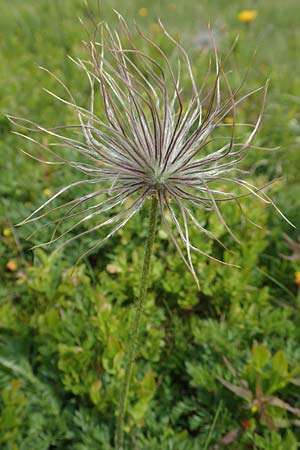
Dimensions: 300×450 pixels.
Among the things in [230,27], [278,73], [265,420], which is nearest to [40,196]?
[265,420]

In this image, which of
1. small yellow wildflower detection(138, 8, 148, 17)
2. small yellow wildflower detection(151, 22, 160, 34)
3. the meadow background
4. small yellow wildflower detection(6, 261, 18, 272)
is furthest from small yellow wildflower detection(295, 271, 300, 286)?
small yellow wildflower detection(138, 8, 148, 17)

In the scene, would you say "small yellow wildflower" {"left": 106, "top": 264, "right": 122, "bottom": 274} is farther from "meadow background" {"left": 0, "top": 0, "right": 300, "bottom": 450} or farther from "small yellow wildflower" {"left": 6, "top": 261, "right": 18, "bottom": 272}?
"small yellow wildflower" {"left": 6, "top": 261, "right": 18, "bottom": 272}

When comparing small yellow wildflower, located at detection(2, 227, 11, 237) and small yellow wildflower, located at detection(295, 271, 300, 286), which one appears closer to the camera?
small yellow wildflower, located at detection(295, 271, 300, 286)

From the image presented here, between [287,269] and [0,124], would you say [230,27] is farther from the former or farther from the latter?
[287,269]

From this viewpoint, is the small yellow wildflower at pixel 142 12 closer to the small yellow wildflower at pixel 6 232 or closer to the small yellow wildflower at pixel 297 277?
the small yellow wildflower at pixel 6 232

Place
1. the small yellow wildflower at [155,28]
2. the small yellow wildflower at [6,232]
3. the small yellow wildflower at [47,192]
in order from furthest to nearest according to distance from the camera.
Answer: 1. the small yellow wildflower at [155,28]
2. the small yellow wildflower at [47,192]
3. the small yellow wildflower at [6,232]

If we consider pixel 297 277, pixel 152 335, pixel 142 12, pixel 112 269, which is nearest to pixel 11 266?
pixel 112 269

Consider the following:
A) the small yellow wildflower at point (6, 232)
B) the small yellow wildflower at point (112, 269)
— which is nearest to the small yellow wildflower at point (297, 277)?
the small yellow wildflower at point (112, 269)

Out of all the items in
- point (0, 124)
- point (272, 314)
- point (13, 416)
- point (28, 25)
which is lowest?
point (13, 416)
